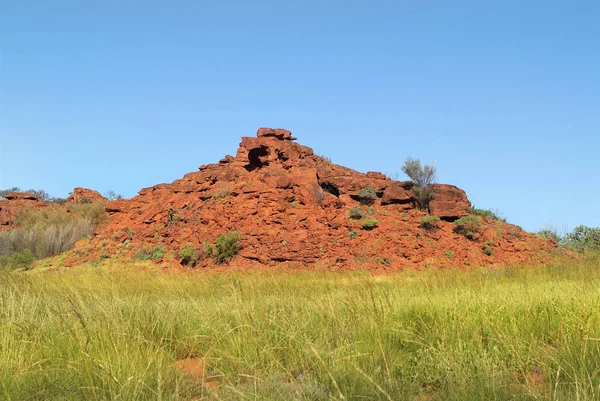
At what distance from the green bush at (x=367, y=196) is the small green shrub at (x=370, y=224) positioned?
314 cm

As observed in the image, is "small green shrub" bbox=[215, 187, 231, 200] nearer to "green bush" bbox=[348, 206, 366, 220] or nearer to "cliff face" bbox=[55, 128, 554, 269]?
"cliff face" bbox=[55, 128, 554, 269]

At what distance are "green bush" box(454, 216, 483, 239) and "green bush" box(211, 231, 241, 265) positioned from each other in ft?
35.9

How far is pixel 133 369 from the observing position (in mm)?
4148

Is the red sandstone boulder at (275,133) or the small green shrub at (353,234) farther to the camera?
the red sandstone boulder at (275,133)

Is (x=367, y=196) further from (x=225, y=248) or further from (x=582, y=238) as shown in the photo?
(x=582, y=238)

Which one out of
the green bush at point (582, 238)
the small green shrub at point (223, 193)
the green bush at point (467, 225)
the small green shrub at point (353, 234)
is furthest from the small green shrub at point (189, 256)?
the green bush at point (582, 238)

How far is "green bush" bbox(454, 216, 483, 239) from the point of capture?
79.7 ft

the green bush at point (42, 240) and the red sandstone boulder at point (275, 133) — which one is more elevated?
the red sandstone boulder at point (275, 133)

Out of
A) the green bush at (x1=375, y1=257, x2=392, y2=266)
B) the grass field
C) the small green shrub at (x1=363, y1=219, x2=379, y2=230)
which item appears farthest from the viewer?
the small green shrub at (x1=363, y1=219, x2=379, y2=230)

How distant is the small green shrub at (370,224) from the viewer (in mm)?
22930

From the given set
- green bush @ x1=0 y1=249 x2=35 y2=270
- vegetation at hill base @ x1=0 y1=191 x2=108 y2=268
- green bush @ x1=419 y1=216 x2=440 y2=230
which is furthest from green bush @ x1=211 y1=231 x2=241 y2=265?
vegetation at hill base @ x1=0 y1=191 x2=108 y2=268

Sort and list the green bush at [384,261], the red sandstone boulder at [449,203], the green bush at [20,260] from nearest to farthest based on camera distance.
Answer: the green bush at [384,261], the green bush at [20,260], the red sandstone boulder at [449,203]

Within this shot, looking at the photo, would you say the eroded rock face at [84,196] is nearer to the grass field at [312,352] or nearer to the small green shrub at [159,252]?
the small green shrub at [159,252]

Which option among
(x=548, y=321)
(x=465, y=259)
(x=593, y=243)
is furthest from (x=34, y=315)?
(x=593, y=243)
